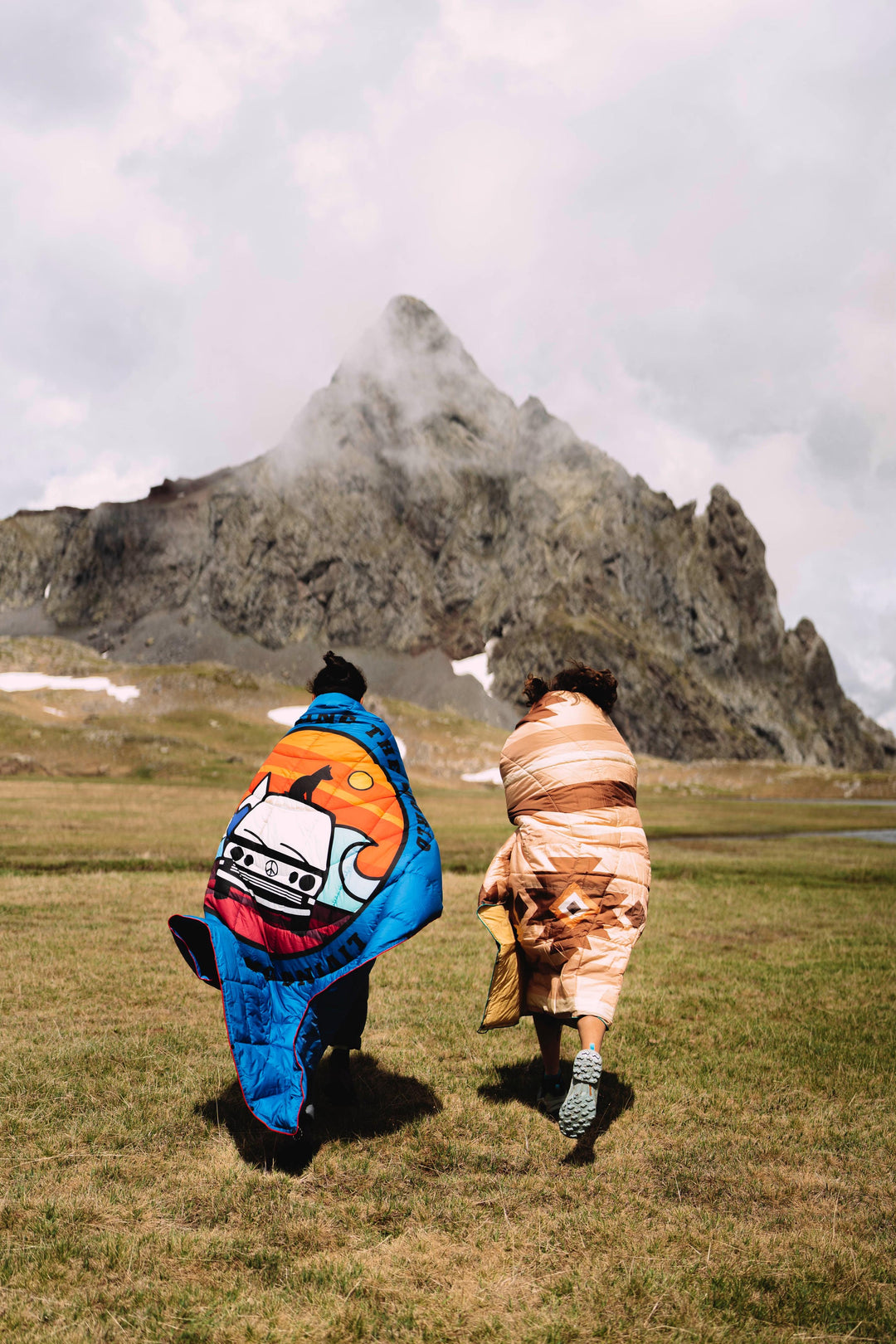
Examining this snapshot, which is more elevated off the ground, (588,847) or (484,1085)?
(588,847)

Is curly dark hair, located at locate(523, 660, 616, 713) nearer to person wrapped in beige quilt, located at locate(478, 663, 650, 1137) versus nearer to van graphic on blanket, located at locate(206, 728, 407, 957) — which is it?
person wrapped in beige quilt, located at locate(478, 663, 650, 1137)

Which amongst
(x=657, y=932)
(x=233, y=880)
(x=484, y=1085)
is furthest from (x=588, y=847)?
(x=657, y=932)

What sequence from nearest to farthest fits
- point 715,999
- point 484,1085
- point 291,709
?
point 484,1085
point 715,999
point 291,709

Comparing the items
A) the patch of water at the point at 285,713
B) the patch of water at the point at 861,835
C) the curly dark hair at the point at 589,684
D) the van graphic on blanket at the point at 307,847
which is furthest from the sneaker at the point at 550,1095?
the patch of water at the point at 285,713

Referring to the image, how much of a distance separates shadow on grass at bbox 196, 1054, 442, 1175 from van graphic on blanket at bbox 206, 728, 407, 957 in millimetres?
1337

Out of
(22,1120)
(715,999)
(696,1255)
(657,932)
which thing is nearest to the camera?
(696,1255)

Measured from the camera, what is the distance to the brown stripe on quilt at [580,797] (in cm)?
712

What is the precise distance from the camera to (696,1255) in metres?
4.71

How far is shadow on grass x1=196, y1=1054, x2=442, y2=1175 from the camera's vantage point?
19.0 ft

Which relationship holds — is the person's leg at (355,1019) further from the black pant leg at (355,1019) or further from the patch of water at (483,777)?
the patch of water at (483,777)

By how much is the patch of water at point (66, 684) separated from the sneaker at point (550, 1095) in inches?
4824

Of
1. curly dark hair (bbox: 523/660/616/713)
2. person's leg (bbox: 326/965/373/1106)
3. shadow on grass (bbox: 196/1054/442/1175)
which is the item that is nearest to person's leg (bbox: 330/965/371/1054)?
person's leg (bbox: 326/965/373/1106)

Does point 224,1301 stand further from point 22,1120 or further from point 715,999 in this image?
point 715,999

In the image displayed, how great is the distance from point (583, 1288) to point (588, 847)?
10.5 feet
